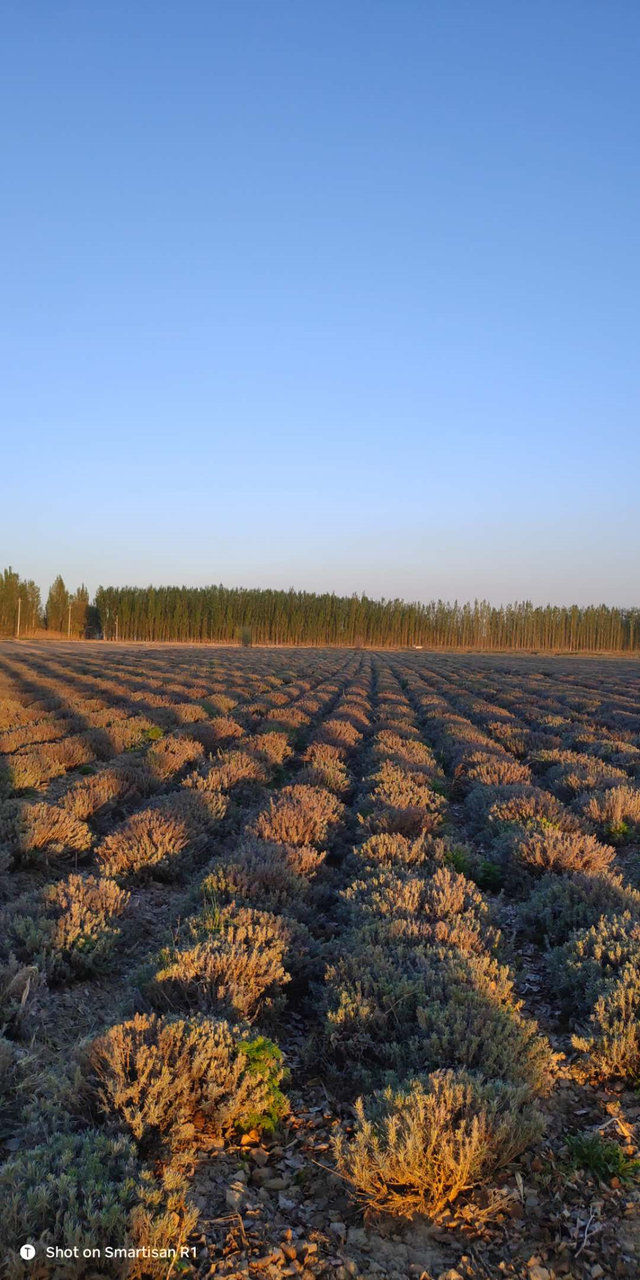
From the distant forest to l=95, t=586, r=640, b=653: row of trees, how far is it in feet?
0.48

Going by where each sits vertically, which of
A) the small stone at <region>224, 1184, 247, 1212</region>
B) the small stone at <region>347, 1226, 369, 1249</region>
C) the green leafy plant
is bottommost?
the small stone at <region>347, 1226, 369, 1249</region>

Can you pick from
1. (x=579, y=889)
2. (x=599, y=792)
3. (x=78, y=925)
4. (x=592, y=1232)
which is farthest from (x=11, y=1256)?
(x=599, y=792)

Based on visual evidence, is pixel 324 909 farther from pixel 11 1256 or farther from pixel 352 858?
pixel 11 1256

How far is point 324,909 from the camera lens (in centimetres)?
585

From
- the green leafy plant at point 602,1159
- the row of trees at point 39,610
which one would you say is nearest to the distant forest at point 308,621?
the row of trees at point 39,610

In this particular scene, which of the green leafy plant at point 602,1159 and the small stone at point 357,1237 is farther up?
the green leafy plant at point 602,1159

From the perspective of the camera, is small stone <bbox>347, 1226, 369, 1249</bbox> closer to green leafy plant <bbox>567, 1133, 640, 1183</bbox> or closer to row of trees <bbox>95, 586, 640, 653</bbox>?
green leafy plant <bbox>567, 1133, 640, 1183</bbox>

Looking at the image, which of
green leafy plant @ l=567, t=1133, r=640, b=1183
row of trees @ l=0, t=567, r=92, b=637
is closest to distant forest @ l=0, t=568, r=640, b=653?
row of trees @ l=0, t=567, r=92, b=637

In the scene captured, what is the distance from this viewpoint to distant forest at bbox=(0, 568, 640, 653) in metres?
102

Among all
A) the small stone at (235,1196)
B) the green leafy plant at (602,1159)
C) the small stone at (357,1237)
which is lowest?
the small stone at (357,1237)

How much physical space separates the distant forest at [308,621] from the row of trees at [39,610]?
0.47ft

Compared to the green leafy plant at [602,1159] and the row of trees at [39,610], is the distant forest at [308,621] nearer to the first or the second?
the row of trees at [39,610]

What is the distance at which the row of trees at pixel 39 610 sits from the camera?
89.6m

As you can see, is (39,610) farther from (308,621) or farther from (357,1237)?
(357,1237)
